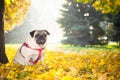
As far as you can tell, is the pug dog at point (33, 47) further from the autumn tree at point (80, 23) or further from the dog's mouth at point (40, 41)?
the autumn tree at point (80, 23)

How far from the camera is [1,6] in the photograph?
9.21 meters

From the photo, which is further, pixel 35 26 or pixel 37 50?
pixel 35 26

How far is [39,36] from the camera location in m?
7.52

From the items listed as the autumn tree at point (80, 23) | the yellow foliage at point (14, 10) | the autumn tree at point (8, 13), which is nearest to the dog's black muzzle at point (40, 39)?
the autumn tree at point (8, 13)

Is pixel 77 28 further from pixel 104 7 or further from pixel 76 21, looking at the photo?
pixel 104 7

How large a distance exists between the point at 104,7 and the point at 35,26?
175 feet

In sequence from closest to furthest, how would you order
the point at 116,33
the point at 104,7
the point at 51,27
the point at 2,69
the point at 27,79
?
1. the point at 27,79
2. the point at 2,69
3. the point at 104,7
4. the point at 116,33
5. the point at 51,27

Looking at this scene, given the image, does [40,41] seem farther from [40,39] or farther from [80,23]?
[80,23]

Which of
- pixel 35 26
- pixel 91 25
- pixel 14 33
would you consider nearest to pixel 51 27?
pixel 35 26

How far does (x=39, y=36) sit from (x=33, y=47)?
359mm

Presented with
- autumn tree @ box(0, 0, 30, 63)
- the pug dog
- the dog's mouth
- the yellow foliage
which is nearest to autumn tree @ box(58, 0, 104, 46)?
the yellow foliage

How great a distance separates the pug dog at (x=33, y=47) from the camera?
7.55m

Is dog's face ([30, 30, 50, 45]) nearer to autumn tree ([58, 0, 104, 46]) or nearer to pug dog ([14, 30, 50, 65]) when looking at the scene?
pug dog ([14, 30, 50, 65])

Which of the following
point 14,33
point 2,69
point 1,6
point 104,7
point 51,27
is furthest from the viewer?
point 51,27
